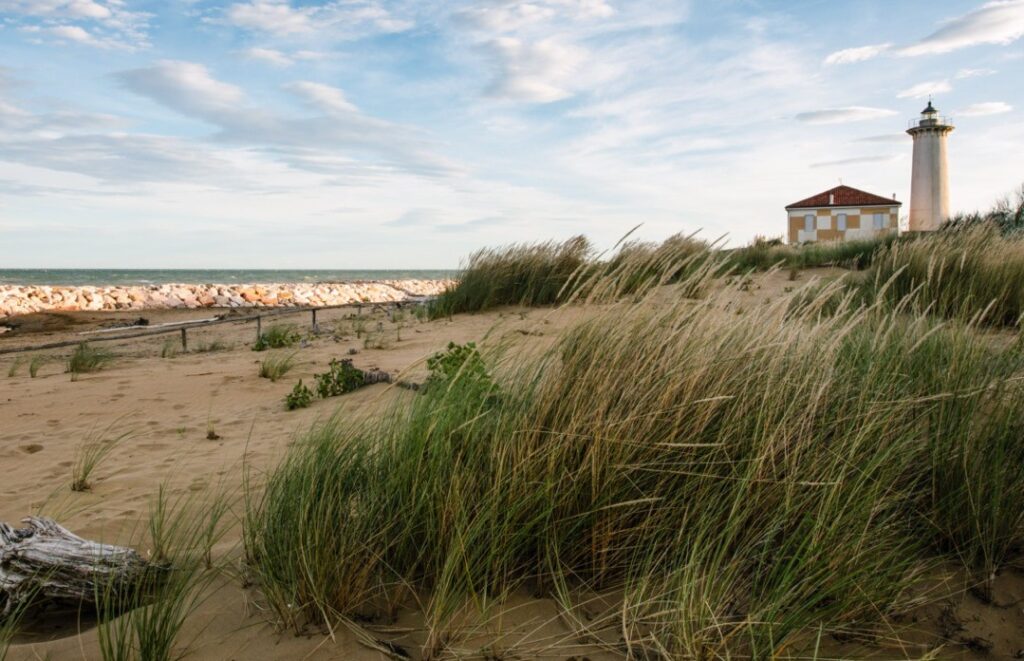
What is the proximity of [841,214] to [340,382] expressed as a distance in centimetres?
3987

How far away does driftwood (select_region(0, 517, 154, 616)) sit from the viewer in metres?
2.44

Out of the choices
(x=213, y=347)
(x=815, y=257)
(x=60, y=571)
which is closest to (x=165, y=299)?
(x=213, y=347)

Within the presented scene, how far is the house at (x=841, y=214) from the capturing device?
129 ft

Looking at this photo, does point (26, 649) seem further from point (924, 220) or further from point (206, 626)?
point (924, 220)

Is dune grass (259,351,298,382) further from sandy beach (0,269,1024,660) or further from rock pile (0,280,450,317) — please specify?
rock pile (0,280,450,317)

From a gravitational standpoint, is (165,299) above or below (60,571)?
above

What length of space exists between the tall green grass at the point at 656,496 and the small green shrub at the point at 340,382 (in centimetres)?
324

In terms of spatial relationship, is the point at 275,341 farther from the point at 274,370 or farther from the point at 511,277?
the point at 511,277

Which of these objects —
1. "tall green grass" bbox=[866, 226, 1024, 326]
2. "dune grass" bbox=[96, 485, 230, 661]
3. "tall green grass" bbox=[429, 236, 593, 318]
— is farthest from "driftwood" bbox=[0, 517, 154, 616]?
"tall green grass" bbox=[429, 236, 593, 318]

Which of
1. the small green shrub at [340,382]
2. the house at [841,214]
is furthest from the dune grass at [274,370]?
the house at [841,214]

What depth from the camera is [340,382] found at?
6008mm

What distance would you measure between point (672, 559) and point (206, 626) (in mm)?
1521

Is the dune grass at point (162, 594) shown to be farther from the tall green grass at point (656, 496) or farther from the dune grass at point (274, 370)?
the dune grass at point (274, 370)

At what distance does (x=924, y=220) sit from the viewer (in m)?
33.8
